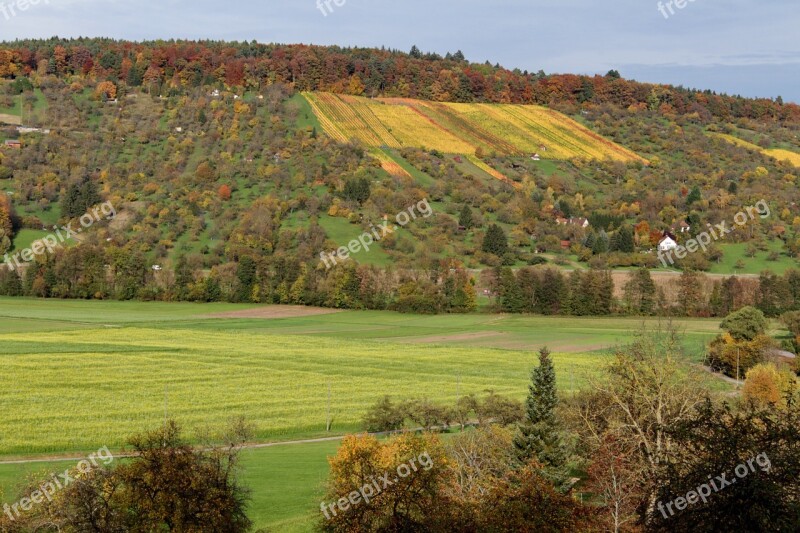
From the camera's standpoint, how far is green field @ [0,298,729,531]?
47469mm

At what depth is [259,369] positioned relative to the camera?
235 feet

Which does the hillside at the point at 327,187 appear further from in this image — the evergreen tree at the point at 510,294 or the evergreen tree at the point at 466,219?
the evergreen tree at the point at 510,294

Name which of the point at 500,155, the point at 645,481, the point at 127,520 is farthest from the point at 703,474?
the point at 500,155

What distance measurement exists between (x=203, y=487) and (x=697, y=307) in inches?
3509

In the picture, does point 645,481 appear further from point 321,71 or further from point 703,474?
point 321,71

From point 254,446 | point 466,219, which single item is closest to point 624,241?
point 466,219

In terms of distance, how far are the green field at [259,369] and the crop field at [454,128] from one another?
68.7 metres

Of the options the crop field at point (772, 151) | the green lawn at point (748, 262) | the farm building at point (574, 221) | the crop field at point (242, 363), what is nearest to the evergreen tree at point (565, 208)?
the farm building at point (574, 221)

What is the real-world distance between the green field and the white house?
2808cm

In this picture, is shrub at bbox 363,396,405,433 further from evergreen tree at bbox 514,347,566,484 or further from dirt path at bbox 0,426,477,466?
evergreen tree at bbox 514,347,566,484

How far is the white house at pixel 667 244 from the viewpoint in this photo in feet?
426

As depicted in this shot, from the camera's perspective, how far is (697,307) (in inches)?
4237

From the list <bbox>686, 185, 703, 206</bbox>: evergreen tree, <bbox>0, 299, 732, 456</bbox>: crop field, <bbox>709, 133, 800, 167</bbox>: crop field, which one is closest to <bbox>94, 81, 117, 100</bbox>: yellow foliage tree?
<bbox>0, 299, 732, 456</bbox>: crop field

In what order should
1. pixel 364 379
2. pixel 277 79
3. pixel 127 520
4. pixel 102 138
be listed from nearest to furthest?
pixel 127 520, pixel 364 379, pixel 102 138, pixel 277 79
